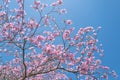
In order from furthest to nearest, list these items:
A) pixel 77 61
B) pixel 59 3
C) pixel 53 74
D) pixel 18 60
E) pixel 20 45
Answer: pixel 53 74, pixel 18 60, pixel 59 3, pixel 77 61, pixel 20 45

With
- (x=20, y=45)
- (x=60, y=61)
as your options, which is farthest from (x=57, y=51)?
(x=20, y=45)

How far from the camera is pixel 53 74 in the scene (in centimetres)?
2008

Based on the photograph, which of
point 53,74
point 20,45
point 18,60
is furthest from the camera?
point 53,74

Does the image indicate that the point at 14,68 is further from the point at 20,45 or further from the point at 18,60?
the point at 20,45

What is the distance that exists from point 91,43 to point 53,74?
5370 mm

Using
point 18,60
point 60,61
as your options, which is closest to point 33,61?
point 18,60

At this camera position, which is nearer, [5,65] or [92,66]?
[92,66]

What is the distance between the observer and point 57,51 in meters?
14.4

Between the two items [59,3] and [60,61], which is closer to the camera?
[60,61]

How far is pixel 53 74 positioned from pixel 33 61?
3840 mm

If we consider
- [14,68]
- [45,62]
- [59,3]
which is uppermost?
[59,3]

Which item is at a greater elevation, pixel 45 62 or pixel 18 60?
pixel 18 60

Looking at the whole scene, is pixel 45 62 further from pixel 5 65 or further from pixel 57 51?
pixel 5 65

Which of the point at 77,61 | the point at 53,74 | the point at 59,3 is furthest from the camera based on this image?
the point at 53,74
